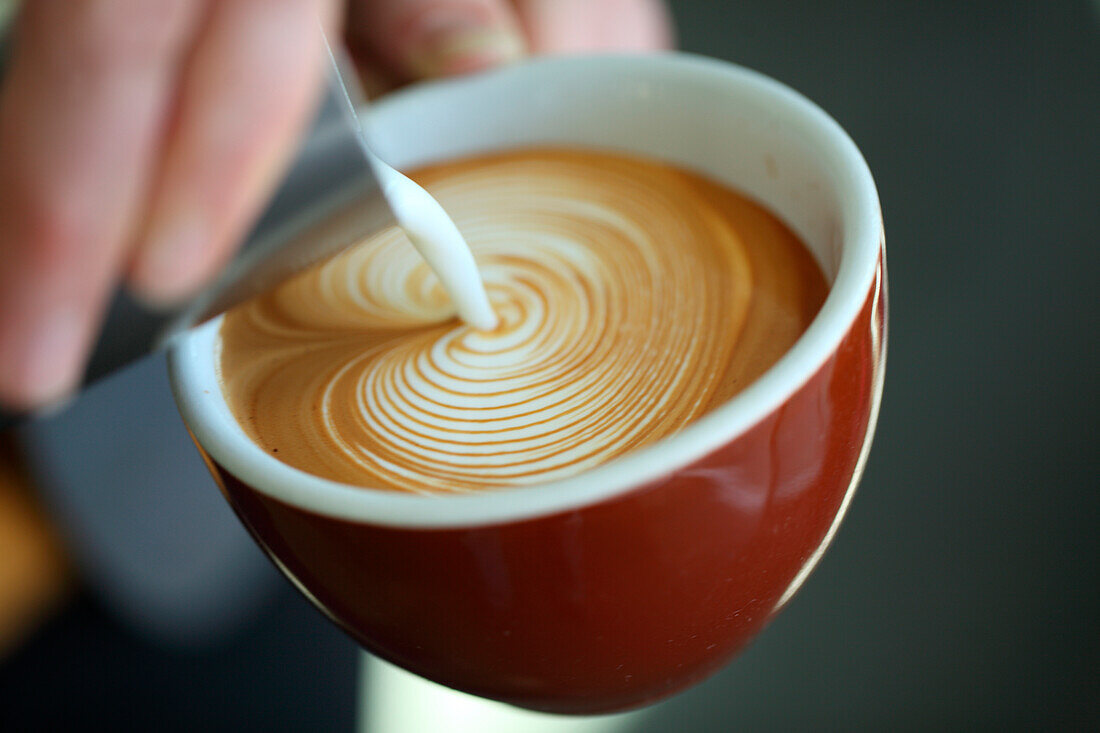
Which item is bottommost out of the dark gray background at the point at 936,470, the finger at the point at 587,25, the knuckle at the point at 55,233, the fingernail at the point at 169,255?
the dark gray background at the point at 936,470

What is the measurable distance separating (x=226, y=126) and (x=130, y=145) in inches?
1.0

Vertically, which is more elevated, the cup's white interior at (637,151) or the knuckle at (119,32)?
the knuckle at (119,32)

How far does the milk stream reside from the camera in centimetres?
42

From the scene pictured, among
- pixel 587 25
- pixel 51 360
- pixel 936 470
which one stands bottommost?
pixel 936 470

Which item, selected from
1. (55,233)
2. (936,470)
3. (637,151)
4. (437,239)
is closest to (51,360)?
(55,233)

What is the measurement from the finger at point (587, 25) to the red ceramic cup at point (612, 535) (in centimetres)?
43

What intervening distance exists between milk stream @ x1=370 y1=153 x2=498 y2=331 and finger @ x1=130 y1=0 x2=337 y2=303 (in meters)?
0.05

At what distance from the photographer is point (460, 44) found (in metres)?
0.70

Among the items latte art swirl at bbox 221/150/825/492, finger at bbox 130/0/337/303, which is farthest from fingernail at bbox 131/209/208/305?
latte art swirl at bbox 221/150/825/492

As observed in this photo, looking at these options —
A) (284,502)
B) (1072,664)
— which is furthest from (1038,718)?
(284,502)

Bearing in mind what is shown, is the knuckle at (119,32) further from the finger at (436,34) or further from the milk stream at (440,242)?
the finger at (436,34)

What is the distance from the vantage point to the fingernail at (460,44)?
70cm

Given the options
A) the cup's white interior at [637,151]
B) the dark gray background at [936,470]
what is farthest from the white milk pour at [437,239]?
the dark gray background at [936,470]

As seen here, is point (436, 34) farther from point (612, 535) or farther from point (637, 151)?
point (612, 535)
